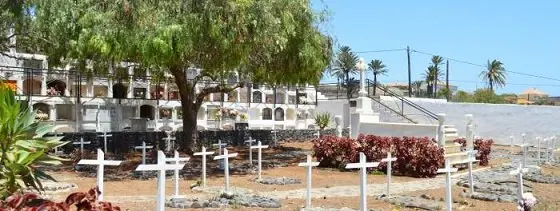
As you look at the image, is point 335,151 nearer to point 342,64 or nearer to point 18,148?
point 342,64

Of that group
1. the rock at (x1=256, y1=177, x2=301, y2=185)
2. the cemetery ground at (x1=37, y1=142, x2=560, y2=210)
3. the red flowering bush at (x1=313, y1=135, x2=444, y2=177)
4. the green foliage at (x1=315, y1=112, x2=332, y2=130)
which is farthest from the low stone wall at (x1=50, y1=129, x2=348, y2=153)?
the rock at (x1=256, y1=177, x2=301, y2=185)

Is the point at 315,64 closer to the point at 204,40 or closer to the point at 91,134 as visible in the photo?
the point at 204,40

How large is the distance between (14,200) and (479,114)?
31580mm

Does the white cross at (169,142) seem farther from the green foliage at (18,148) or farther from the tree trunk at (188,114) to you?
the green foliage at (18,148)

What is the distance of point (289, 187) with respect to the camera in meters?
14.3

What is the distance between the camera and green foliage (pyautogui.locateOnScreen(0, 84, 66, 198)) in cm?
544

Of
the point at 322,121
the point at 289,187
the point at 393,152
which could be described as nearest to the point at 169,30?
the point at 289,187

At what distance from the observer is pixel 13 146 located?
576cm

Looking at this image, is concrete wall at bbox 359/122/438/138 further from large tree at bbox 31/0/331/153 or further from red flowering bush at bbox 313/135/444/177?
large tree at bbox 31/0/331/153

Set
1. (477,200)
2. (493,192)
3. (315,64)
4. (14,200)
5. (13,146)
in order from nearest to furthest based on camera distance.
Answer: (14,200), (13,146), (477,200), (493,192), (315,64)

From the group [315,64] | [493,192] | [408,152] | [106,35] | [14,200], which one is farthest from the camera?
[315,64]

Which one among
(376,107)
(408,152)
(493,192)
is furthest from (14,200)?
(376,107)

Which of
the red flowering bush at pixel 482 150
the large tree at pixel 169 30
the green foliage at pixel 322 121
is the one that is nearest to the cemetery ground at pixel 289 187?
the red flowering bush at pixel 482 150

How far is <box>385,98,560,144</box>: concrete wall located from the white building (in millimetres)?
6848
